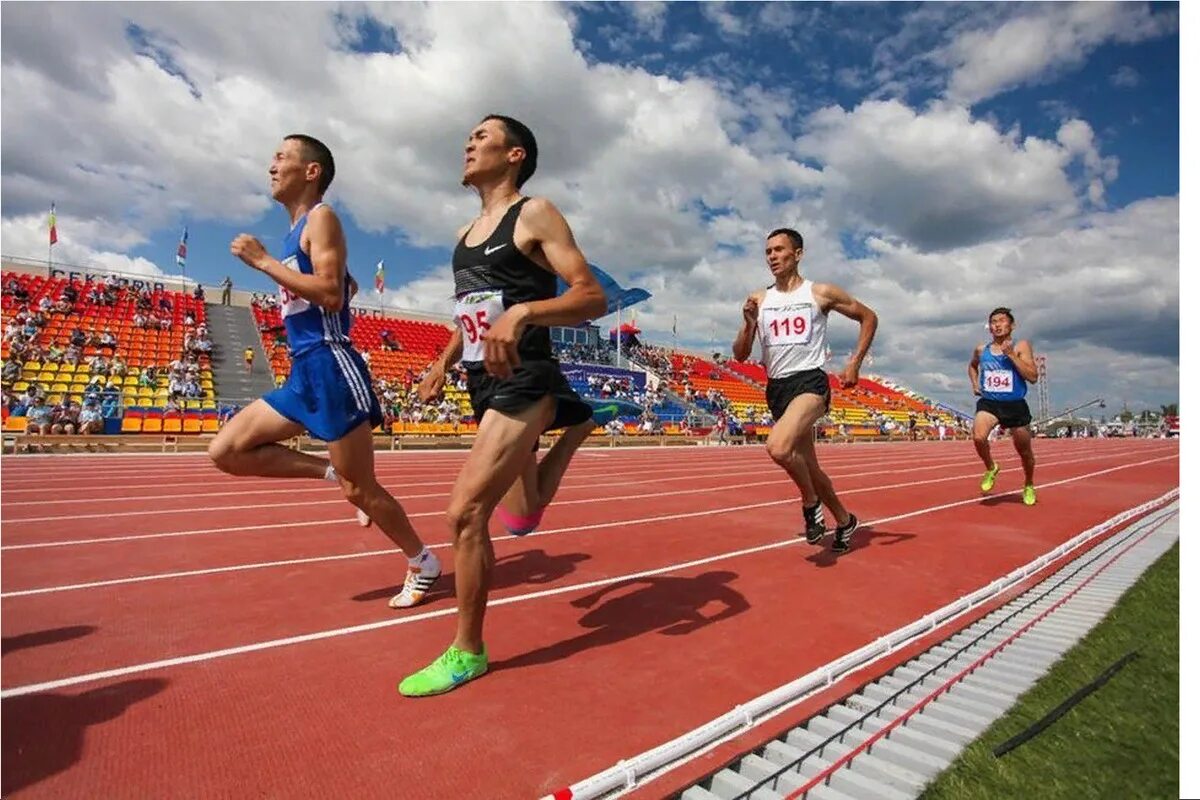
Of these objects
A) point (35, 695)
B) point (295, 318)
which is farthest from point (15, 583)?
point (295, 318)

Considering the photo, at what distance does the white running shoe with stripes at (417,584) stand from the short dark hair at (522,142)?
7.24 ft

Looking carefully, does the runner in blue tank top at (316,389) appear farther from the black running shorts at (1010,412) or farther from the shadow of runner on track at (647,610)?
the black running shorts at (1010,412)

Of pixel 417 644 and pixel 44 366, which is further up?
pixel 44 366

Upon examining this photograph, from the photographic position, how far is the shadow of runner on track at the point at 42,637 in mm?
2869

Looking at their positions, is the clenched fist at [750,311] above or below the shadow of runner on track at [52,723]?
above

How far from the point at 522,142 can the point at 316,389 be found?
1689 millimetres

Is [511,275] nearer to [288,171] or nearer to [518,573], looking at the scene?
[288,171]

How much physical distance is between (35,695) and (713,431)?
27.6 m

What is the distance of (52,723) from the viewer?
220 cm

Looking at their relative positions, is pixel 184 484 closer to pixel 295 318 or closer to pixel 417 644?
pixel 295 318

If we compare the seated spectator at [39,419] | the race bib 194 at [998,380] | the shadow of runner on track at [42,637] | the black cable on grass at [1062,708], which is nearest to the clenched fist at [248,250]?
the shadow of runner on track at [42,637]

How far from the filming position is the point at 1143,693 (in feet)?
8.08

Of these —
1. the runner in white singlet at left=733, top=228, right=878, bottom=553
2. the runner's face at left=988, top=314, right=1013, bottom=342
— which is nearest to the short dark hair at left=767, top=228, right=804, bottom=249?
the runner in white singlet at left=733, top=228, right=878, bottom=553

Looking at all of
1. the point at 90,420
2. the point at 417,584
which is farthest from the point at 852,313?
the point at 90,420
